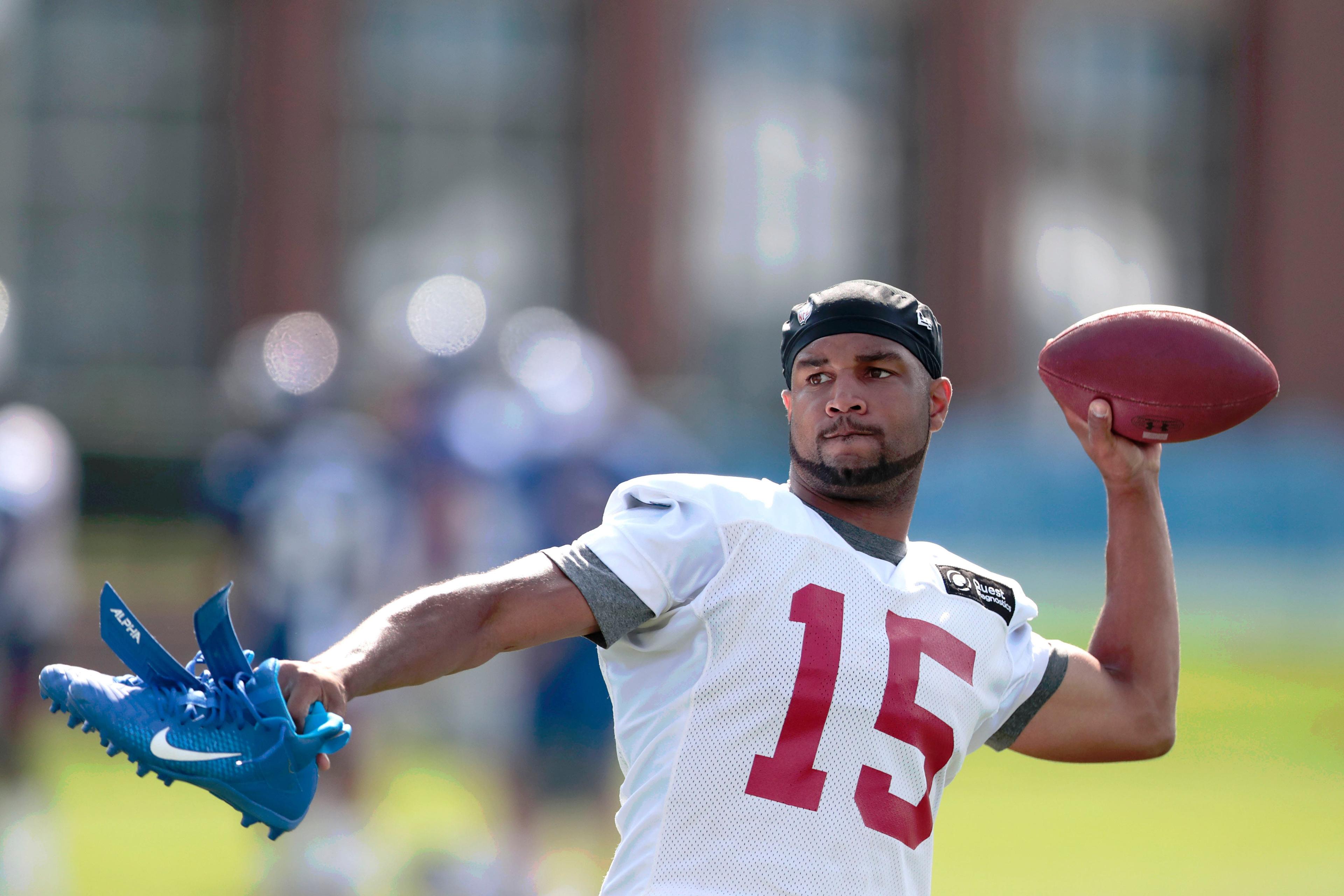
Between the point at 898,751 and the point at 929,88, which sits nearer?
the point at 898,751

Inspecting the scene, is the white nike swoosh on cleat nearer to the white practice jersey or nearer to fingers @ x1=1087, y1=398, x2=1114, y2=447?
the white practice jersey

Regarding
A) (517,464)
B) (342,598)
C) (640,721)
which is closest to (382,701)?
(342,598)

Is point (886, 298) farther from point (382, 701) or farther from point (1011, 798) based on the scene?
point (1011, 798)

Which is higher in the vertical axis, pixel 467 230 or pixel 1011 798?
pixel 467 230

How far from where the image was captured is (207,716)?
2.16 meters

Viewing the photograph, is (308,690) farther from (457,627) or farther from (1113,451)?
(1113,451)

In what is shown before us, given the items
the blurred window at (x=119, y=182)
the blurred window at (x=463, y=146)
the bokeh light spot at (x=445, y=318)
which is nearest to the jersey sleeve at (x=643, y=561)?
the bokeh light spot at (x=445, y=318)

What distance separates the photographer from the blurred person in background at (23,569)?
6.59 meters

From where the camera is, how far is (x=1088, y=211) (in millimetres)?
21047

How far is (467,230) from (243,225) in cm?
269

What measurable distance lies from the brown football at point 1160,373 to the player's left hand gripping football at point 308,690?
5.56 feet

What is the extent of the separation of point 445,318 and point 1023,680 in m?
7.97

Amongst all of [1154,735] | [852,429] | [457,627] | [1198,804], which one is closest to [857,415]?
[852,429]

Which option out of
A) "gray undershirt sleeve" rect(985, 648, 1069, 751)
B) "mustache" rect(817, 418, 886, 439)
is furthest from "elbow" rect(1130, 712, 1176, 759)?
"mustache" rect(817, 418, 886, 439)
